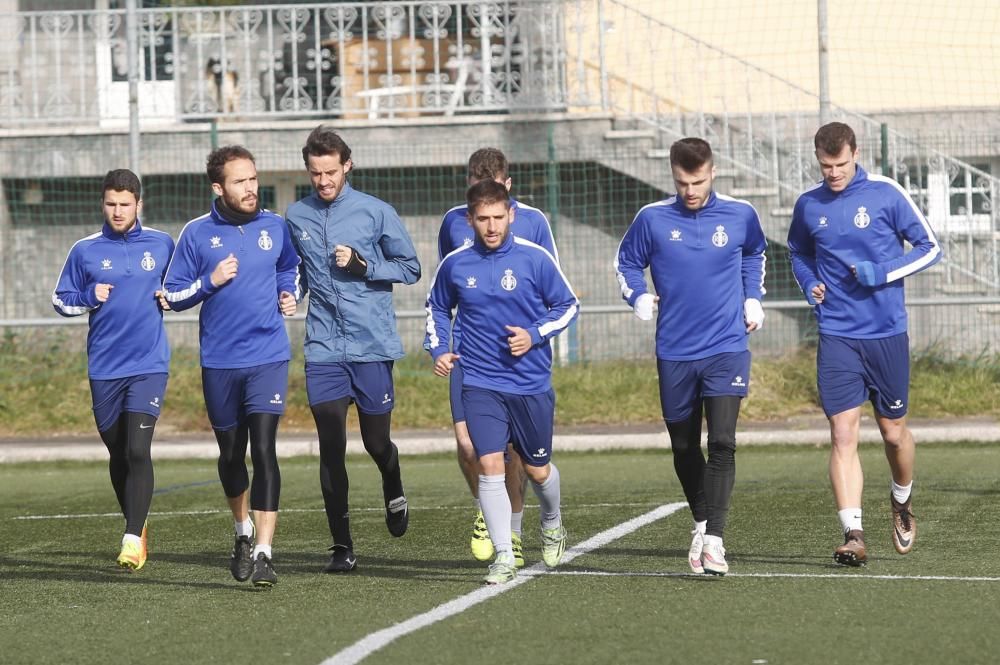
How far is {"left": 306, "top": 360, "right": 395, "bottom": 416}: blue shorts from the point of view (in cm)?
855

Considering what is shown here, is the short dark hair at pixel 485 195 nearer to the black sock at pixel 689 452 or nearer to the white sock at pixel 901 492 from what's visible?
the black sock at pixel 689 452

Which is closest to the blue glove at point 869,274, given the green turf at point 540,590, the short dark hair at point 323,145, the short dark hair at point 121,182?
the green turf at point 540,590

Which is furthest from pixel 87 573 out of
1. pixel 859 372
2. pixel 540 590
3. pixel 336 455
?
pixel 859 372

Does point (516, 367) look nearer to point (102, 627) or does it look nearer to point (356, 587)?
point (356, 587)

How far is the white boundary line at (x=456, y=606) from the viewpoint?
617 centimetres

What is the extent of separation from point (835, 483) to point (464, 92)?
11623 millimetres

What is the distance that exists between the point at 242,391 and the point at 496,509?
144 cm

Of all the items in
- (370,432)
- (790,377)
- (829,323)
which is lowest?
(790,377)

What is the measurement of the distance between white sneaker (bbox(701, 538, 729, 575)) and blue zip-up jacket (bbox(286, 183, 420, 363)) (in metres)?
1.97

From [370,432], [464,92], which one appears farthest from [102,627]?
[464,92]

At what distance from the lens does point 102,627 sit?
6953mm

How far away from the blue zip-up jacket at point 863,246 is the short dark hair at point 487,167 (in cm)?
164

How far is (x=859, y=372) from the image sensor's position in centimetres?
835

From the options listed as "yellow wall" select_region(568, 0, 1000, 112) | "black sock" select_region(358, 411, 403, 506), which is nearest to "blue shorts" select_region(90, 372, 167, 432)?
"black sock" select_region(358, 411, 403, 506)
